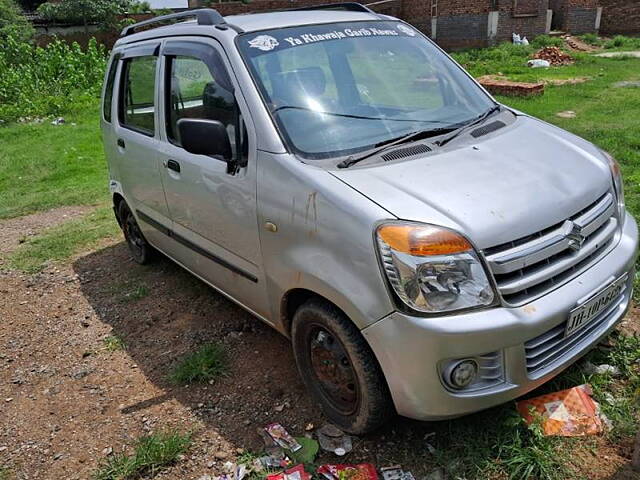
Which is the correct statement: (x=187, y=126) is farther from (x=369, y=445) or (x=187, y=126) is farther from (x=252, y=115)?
(x=369, y=445)

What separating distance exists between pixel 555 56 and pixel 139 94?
14.6 metres

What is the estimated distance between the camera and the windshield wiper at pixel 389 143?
8.70 ft

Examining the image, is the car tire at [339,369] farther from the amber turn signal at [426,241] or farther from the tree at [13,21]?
the tree at [13,21]

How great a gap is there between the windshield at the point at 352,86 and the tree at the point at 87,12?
26187 mm

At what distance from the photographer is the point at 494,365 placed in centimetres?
230

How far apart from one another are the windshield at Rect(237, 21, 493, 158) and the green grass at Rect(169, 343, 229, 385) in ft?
4.91

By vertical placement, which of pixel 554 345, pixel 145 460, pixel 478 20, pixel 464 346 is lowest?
pixel 478 20

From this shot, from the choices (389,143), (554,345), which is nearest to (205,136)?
(389,143)

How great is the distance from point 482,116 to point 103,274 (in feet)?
11.9

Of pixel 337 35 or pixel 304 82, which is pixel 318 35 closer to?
pixel 337 35

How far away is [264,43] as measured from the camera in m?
3.12

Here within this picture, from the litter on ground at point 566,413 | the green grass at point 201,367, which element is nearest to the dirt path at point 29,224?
the green grass at point 201,367

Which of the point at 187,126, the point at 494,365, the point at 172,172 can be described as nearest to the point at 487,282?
the point at 494,365

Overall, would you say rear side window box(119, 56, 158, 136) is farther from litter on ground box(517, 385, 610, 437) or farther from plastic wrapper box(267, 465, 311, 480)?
litter on ground box(517, 385, 610, 437)
